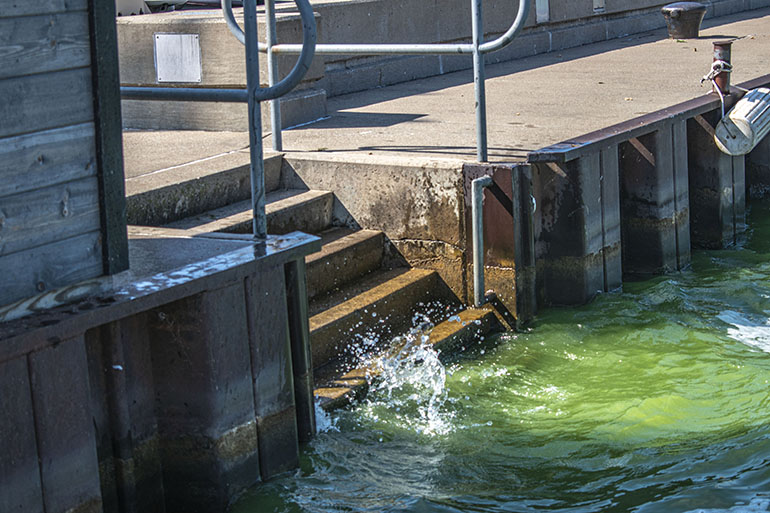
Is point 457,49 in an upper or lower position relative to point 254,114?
upper

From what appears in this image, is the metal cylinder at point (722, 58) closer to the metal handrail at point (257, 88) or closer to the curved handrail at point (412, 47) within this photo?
the curved handrail at point (412, 47)

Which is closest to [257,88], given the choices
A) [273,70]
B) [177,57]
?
[273,70]

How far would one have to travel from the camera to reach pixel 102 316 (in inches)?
153

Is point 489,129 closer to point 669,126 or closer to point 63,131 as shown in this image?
point 669,126

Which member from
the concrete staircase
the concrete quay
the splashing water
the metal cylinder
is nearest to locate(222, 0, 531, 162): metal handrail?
the concrete quay

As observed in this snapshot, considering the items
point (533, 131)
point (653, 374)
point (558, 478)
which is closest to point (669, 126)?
point (533, 131)

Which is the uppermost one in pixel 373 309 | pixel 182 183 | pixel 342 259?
pixel 182 183

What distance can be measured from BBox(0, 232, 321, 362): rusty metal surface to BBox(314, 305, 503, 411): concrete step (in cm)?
101

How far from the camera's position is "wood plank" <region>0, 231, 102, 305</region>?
3.75 metres

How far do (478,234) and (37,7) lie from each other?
339 centimetres

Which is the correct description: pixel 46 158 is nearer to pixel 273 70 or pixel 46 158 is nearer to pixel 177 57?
Result: pixel 273 70

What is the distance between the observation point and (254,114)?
14.7 feet

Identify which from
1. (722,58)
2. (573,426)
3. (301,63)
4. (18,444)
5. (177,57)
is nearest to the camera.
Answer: (18,444)

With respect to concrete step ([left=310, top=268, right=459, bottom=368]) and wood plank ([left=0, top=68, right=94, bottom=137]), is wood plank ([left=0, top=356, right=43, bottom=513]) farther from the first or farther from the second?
concrete step ([left=310, top=268, right=459, bottom=368])
